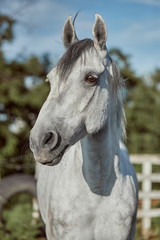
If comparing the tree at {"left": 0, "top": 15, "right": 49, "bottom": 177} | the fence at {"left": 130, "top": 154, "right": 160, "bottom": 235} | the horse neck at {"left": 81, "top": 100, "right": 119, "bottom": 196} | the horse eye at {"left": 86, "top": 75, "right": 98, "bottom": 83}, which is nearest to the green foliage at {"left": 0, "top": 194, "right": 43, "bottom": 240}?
the horse neck at {"left": 81, "top": 100, "right": 119, "bottom": 196}

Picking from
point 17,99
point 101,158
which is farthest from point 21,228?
point 17,99

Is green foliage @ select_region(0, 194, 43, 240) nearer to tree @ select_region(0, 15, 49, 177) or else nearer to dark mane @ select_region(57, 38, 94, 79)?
dark mane @ select_region(57, 38, 94, 79)

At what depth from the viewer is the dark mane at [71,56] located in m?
2.01

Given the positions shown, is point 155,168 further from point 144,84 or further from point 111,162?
point 111,162

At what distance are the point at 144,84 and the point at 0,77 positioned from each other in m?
6.99

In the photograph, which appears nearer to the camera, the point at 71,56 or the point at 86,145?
the point at 71,56

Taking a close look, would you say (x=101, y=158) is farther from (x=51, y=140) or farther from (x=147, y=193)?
(x=147, y=193)

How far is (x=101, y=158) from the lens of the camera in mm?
2320

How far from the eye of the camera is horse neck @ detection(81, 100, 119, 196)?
227cm

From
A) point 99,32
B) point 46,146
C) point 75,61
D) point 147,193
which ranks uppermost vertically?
point 99,32

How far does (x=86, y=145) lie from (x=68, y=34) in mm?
799

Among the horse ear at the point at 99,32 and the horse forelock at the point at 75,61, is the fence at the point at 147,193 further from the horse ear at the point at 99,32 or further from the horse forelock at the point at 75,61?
the horse ear at the point at 99,32

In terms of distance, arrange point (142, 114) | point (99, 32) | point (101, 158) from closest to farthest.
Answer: point (99, 32)
point (101, 158)
point (142, 114)

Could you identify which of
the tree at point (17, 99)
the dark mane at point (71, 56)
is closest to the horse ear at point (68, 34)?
the dark mane at point (71, 56)
